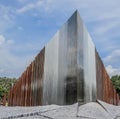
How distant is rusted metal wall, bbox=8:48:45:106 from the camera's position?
21.0 ft

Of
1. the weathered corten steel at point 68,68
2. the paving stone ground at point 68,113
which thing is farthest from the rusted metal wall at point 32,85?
the paving stone ground at point 68,113

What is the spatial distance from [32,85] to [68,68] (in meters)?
1.92

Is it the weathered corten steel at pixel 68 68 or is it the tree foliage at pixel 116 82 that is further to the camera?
the tree foliage at pixel 116 82

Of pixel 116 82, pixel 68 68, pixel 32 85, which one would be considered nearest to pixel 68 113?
pixel 68 68

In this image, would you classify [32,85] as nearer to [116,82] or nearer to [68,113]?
[68,113]

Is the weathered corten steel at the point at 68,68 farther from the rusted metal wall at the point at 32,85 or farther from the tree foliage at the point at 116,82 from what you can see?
the tree foliage at the point at 116,82

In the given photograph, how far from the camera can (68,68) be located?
209 inches

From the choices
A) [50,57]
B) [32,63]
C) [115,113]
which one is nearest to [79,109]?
[115,113]

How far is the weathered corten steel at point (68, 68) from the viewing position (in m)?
5.19

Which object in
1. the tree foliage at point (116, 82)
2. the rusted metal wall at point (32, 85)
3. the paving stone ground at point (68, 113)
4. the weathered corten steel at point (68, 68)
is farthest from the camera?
the tree foliage at point (116, 82)

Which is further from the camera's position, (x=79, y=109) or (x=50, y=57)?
(x=50, y=57)

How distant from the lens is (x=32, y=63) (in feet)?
22.9

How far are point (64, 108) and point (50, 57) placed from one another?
5.24ft

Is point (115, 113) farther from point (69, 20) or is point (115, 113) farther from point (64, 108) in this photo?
point (69, 20)
